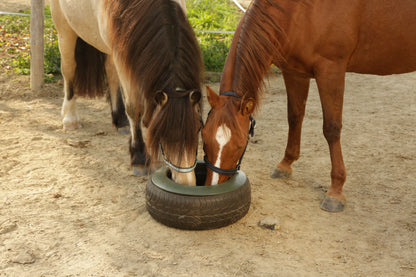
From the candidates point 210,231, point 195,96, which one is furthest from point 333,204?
point 195,96

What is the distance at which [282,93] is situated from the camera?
606 cm

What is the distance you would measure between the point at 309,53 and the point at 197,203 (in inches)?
52.2

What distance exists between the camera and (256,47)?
2840mm

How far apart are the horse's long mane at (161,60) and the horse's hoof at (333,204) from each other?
4.09 feet

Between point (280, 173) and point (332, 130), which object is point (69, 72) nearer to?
point (280, 173)

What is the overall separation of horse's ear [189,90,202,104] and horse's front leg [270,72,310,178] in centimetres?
106

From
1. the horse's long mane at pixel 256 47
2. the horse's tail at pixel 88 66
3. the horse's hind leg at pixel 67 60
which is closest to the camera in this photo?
the horse's long mane at pixel 256 47

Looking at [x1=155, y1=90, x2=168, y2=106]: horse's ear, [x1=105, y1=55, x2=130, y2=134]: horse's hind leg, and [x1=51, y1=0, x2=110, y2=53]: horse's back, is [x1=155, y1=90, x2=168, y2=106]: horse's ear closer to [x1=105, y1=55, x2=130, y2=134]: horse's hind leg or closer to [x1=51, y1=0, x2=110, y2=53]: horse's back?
[x1=51, y1=0, x2=110, y2=53]: horse's back

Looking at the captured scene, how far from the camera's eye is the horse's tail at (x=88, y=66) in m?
4.60

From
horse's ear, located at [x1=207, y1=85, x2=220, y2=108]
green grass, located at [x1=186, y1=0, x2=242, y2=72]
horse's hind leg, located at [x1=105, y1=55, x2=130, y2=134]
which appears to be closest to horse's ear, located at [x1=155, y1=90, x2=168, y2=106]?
horse's ear, located at [x1=207, y1=85, x2=220, y2=108]

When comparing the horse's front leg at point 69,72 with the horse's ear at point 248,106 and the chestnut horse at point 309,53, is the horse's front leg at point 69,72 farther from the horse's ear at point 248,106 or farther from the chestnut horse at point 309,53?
the horse's ear at point 248,106

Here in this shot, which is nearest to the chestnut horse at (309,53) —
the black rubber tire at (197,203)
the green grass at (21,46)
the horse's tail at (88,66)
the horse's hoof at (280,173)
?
the black rubber tire at (197,203)

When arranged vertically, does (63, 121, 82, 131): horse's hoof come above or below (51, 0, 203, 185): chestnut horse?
below

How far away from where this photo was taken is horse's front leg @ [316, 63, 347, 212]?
2.98 meters
